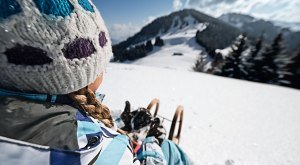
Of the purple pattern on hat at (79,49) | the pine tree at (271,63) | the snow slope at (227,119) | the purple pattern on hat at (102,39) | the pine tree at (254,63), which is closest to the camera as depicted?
the purple pattern on hat at (79,49)

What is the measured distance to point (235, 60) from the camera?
1703 centimetres

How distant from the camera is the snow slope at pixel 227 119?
8.75ft

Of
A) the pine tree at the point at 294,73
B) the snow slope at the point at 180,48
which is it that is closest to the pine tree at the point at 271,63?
the pine tree at the point at 294,73

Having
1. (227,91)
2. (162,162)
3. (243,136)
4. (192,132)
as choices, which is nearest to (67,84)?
(162,162)

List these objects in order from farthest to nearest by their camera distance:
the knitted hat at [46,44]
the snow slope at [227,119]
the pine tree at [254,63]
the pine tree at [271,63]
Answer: the pine tree at [254,63] < the pine tree at [271,63] < the snow slope at [227,119] < the knitted hat at [46,44]

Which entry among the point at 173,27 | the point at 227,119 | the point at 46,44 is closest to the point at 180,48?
the point at 173,27

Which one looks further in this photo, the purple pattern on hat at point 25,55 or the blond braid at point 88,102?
the blond braid at point 88,102

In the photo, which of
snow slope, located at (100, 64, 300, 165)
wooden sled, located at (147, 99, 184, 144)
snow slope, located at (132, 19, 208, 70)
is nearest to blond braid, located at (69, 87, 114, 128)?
wooden sled, located at (147, 99, 184, 144)

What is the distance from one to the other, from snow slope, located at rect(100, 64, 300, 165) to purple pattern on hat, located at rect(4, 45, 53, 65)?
214 centimetres

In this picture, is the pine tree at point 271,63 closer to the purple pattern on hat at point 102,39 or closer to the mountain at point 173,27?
the purple pattern on hat at point 102,39

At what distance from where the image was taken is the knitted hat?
0.70m

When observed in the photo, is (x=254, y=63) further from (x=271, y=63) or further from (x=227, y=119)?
(x=227, y=119)

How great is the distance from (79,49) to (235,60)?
59.1 feet

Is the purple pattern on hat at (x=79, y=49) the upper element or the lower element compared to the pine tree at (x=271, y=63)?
upper
